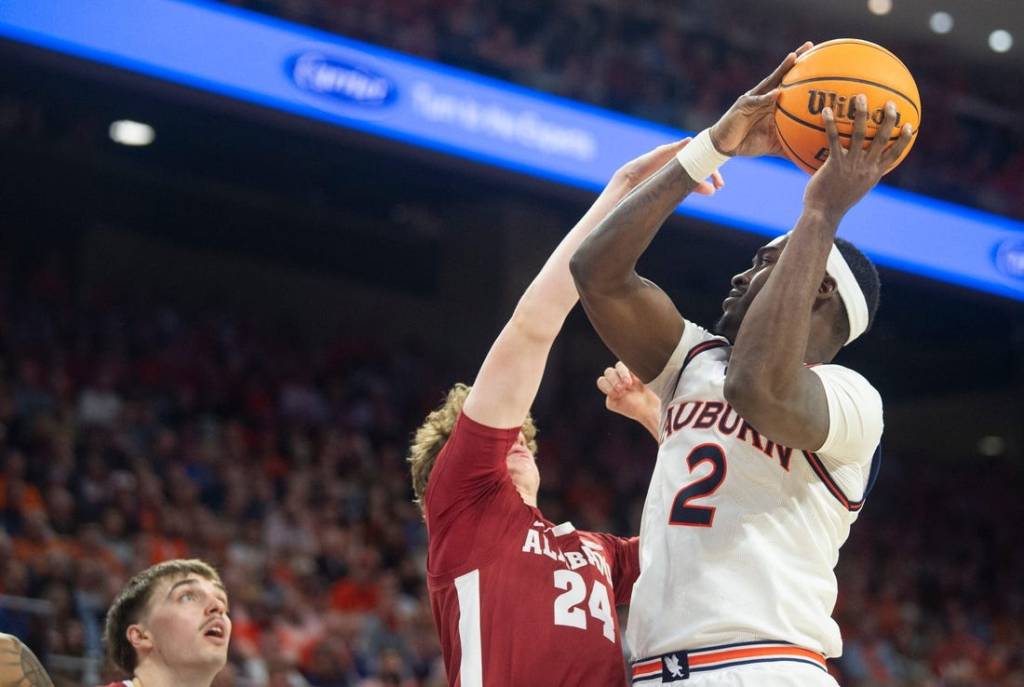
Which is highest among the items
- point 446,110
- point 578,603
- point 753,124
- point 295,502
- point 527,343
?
point 446,110

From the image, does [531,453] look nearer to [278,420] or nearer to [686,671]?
[686,671]

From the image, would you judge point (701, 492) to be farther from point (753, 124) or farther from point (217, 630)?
point (217, 630)

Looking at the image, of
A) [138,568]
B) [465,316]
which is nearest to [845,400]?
[138,568]

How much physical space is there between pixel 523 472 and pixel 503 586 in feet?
1.36

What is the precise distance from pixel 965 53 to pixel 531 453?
13805 millimetres

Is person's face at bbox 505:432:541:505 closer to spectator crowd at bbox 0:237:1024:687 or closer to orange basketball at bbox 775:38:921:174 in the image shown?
orange basketball at bbox 775:38:921:174

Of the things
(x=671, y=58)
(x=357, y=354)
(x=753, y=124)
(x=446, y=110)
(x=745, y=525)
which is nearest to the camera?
(x=745, y=525)

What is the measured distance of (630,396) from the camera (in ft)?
11.0

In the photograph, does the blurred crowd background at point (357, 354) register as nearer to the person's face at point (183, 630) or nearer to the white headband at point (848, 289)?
the person's face at point (183, 630)

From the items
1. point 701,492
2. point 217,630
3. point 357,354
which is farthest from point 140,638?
point 357,354

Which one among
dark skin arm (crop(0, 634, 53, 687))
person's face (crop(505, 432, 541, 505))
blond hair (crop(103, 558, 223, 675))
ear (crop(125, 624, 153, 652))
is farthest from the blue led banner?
person's face (crop(505, 432, 541, 505))

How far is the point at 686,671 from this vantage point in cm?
262

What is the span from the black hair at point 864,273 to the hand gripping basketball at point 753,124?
270mm

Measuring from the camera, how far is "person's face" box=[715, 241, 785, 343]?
2828 mm
